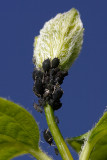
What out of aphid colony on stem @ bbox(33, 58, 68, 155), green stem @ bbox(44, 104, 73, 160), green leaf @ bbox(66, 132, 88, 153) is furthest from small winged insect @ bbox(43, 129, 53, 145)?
green leaf @ bbox(66, 132, 88, 153)

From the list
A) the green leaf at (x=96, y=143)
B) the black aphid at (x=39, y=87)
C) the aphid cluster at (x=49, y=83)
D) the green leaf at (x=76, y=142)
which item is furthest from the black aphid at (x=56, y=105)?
the green leaf at (x=76, y=142)

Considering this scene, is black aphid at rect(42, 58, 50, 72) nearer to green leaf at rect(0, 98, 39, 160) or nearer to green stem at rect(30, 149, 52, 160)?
green leaf at rect(0, 98, 39, 160)

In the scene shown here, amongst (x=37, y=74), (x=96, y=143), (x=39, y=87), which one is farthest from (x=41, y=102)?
(x=96, y=143)

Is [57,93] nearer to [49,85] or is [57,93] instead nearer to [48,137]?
[49,85]

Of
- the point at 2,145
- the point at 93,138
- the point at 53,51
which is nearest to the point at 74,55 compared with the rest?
the point at 53,51

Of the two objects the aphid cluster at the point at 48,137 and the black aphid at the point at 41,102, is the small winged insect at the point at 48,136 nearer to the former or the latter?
the aphid cluster at the point at 48,137
